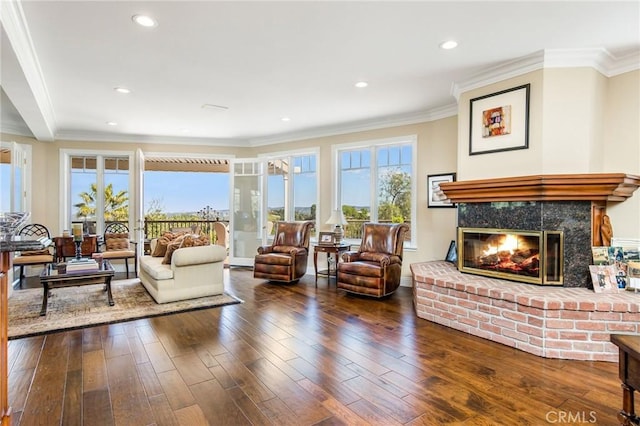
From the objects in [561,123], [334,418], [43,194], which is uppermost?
[561,123]

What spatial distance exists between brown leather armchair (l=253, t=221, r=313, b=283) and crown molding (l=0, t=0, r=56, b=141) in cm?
342

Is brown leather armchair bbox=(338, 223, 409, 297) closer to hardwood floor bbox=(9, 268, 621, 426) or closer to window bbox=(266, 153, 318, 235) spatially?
hardwood floor bbox=(9, 268, 621, 426)

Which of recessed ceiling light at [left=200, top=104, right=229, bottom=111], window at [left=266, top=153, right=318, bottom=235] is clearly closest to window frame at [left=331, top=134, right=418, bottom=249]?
window at [left=266, top=153, right=318, bottom=235]

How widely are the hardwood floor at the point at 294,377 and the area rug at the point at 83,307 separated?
23 cm

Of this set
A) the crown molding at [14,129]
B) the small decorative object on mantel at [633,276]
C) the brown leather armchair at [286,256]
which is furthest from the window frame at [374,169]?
the crown molding at [14,129]

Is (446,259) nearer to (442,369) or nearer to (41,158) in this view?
(442,369)

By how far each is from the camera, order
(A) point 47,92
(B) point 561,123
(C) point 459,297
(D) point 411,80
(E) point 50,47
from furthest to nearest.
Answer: (A) point 47,92 → (D) point 411,80 → (C) point 459,297 → (B) point 561,123 → (E) point 50,47

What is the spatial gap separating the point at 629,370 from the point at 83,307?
16.1 ft

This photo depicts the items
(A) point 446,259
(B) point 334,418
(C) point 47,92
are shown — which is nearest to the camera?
(B) point 334,418

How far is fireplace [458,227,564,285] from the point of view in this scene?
323 cm

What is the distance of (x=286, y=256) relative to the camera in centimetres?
543

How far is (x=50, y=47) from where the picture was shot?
3.02 metres

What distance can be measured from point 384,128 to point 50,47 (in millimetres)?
4308

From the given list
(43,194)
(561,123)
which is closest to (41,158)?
(43,194)
